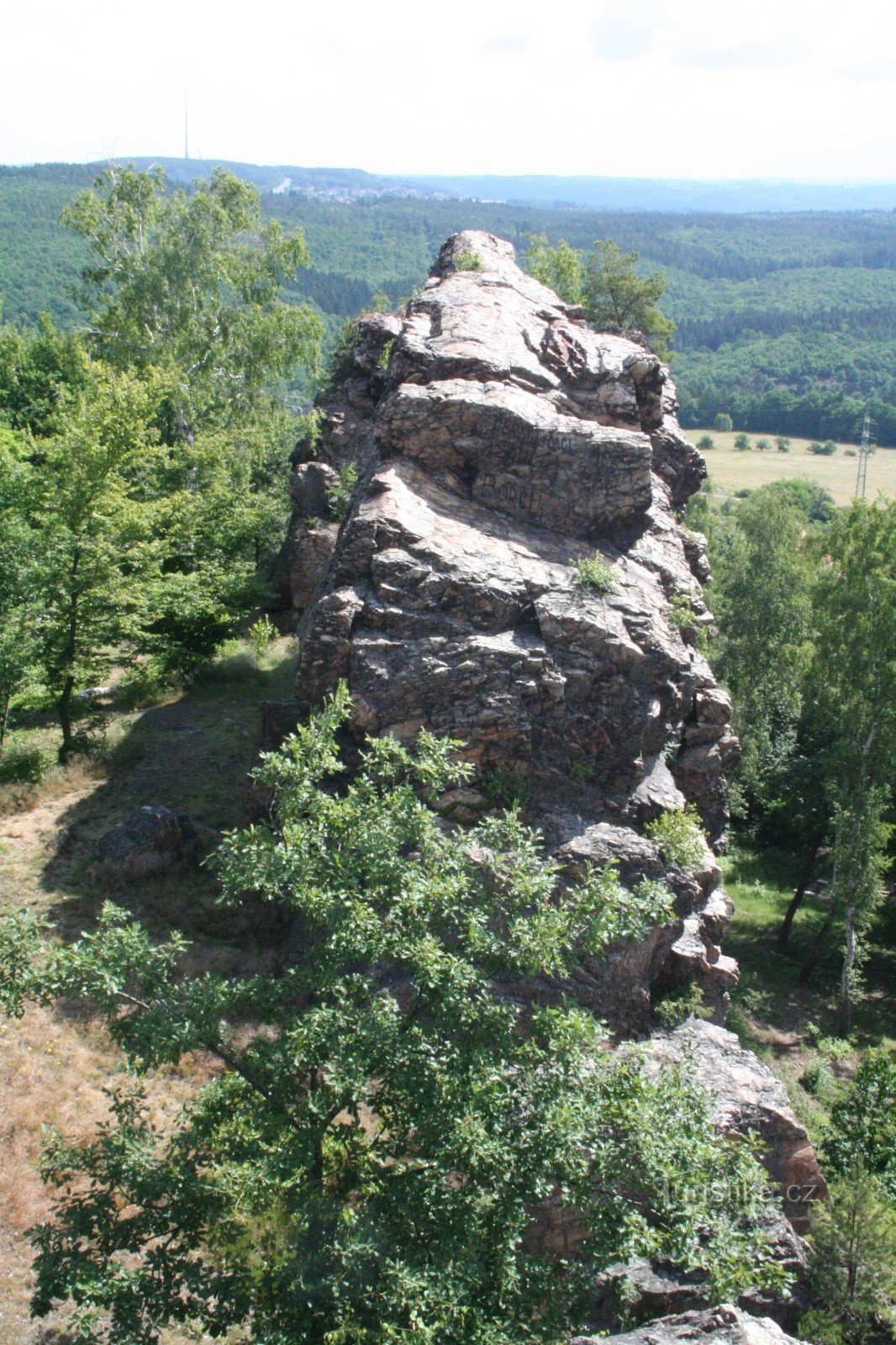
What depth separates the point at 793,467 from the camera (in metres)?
134

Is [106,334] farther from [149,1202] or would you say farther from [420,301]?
[149,1202]

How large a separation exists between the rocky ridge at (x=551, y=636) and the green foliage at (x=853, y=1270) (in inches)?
23.5

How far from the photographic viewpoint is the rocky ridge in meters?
16.8

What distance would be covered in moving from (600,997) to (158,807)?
401 inches

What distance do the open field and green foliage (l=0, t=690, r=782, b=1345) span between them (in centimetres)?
10540

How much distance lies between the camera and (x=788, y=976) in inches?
1217

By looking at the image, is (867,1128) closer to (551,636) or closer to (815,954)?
(815,954)

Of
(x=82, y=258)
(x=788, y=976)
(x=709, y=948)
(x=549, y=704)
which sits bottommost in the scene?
(x=788, y=976)

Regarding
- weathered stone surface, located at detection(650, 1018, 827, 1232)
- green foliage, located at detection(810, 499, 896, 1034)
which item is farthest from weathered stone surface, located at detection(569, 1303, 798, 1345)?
green foliage, located at detection(810, 499, 896, 1034)

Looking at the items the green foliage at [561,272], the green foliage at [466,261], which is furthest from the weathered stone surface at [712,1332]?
the green foliage at [561,272]

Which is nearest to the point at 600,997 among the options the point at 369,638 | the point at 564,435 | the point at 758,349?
the point at 369,638

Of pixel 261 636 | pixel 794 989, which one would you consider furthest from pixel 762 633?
pixel 261 636

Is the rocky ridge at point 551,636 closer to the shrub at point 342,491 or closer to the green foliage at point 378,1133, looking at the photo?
the green foliage at point 378,1133

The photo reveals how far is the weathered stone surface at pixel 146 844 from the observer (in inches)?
758
